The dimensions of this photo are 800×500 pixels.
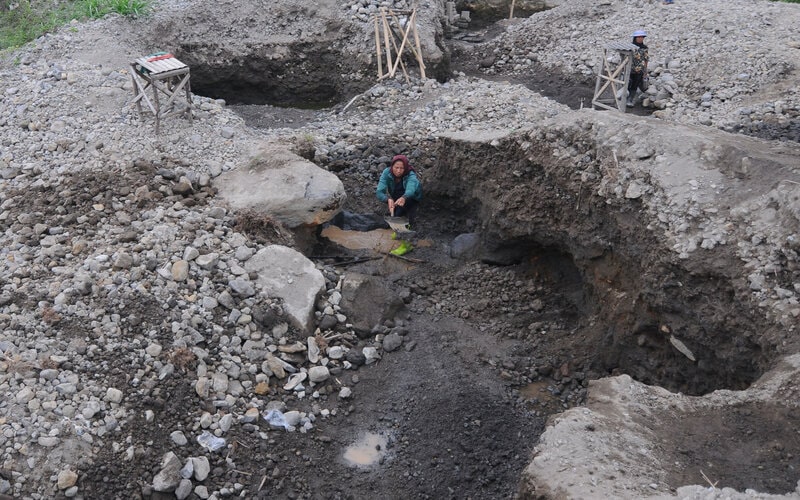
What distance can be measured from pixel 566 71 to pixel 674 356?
369 inches

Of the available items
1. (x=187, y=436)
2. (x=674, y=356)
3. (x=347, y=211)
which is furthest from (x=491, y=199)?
(x=187, y=436)

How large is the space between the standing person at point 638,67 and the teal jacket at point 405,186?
17.4 ft

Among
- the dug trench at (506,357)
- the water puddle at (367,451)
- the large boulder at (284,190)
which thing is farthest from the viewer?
the large boulder at (284,190)

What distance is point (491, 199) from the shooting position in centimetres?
1007

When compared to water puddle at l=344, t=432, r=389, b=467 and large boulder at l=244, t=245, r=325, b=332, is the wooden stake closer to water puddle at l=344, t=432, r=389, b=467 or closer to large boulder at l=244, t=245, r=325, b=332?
large boulder at l=244, t=245, r=325, b=332

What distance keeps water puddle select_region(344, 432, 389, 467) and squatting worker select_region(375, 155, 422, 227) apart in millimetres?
4161

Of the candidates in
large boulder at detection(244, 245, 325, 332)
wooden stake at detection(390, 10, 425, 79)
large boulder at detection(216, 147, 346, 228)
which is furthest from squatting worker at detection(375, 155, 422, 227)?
wooden stake at detection(390, 10, 425, 79)

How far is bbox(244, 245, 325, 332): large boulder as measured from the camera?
8523 millimetres

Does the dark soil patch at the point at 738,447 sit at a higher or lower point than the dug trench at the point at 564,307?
higher

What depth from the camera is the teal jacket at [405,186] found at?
10.7 metres

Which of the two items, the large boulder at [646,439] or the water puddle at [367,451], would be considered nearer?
the large boulder at [646,439]

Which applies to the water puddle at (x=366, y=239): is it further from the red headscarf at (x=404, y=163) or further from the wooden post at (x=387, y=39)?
Result: the wooden post at (x=387, y=39)

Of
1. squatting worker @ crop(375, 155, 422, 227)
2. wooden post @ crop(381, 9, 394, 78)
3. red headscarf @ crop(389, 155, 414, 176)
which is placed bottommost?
squatting worker @ crop(375, 155, 422, 227)

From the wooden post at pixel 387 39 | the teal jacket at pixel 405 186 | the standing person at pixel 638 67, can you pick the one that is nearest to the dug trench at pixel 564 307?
the teal jacket at pixel 405 186
